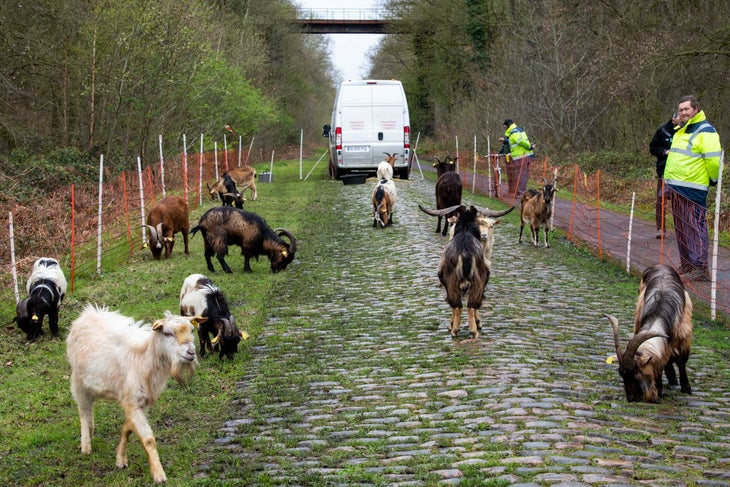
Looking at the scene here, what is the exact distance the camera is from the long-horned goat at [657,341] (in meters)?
7.38

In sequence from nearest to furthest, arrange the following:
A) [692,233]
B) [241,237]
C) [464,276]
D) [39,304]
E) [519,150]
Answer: [464,276] → [39,304] → [692,233] → [241,237] → [519,150]

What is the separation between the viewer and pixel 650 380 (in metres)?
7.41

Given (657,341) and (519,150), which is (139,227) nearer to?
(519,150)

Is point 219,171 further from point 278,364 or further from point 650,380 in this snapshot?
point 650,380

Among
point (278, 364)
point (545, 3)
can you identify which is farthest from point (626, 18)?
point (278, 364)

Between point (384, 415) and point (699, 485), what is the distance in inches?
106

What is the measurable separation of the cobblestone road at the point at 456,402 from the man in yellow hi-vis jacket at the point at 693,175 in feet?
4.21

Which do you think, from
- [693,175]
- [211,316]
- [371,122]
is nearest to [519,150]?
[371,122]

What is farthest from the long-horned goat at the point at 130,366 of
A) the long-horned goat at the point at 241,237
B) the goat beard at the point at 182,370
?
the long-horned goat at the point at 241,237

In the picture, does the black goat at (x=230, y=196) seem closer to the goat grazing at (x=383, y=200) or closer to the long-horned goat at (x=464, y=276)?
the goat grazing at (x=383, y=200)

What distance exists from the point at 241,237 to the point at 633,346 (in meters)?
8.37

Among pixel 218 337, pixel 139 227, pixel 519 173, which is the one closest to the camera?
pixel 218 337

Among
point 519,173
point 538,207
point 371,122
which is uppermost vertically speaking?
point 371,122

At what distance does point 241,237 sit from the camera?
560 inches
